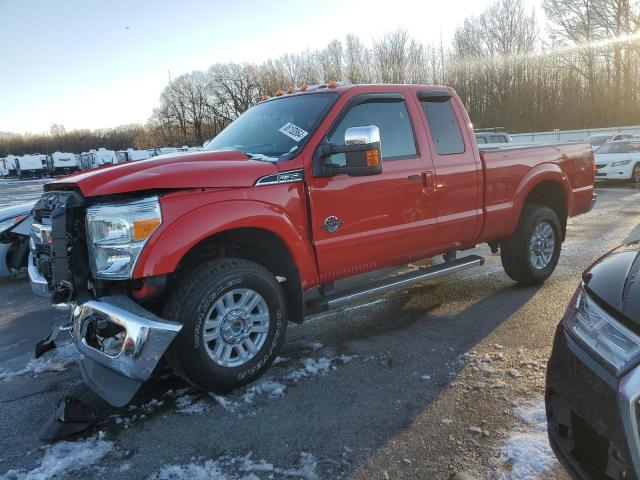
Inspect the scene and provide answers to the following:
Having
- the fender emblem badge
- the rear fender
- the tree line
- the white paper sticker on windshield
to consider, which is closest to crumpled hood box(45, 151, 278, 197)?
the white paper sticker on windshield

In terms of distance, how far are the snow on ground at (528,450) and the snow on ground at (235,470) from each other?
99 cm

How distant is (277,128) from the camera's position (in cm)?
427

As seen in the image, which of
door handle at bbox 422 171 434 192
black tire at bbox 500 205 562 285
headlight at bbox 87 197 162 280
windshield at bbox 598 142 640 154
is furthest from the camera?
windshield at bbox 598 142 640 154

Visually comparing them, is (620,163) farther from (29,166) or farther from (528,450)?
(29,166)

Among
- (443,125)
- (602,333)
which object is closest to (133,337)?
(602,333)

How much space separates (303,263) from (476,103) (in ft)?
167

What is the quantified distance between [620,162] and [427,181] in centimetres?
1556

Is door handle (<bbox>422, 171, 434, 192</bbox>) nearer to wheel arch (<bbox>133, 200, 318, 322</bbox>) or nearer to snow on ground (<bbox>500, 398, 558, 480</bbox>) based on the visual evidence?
wheel arch (<bbox>133, 200, 318, 322</bbox>)

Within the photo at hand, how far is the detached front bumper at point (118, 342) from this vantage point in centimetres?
299

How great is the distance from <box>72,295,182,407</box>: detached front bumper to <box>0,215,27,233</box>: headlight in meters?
4.32

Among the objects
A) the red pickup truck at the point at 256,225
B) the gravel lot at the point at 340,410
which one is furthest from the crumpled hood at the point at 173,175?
the gravel lot at the point at 340,410

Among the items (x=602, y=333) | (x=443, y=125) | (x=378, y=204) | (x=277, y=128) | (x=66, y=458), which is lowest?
(x=66, y=458)

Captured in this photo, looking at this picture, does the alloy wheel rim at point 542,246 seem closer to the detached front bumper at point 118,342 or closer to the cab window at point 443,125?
the cab window at point 443,125

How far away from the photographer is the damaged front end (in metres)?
3.00
